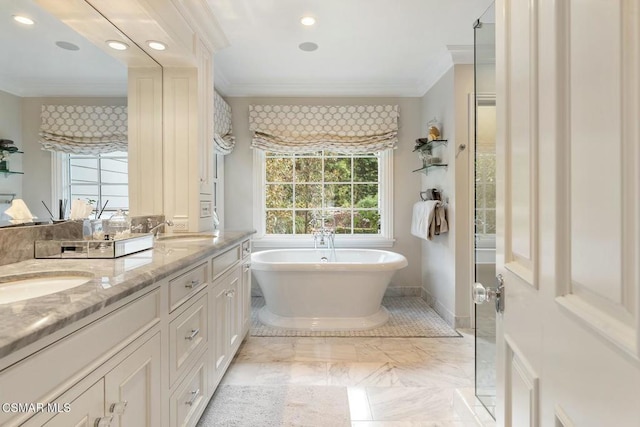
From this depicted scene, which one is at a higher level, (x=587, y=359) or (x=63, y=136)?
(x=63, y=136)

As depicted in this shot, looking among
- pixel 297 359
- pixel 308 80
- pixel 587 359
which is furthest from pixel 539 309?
pixel 308 80

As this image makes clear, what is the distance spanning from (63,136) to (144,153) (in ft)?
2.26

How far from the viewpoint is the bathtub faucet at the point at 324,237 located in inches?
153

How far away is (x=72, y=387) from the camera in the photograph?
2.54 feet

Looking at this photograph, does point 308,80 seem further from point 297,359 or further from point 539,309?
point 539,309

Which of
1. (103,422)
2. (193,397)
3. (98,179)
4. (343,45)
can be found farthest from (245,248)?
(343,45)

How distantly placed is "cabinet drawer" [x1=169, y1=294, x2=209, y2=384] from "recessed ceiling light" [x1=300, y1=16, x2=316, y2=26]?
2017 mm

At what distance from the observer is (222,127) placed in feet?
11.6

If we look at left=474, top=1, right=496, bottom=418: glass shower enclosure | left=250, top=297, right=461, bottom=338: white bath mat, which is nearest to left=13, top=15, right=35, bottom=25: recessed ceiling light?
left=474, top=1, right=496, bottom=418: glass shower enclosure

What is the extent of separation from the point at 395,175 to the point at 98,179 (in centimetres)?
301

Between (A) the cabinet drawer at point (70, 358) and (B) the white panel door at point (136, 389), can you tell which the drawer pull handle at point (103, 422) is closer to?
(B) the white panel door at point (136, 389)

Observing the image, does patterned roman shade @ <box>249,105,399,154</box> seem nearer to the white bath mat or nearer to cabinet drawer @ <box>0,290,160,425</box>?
the white bath mat

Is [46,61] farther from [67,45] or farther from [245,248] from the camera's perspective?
[245,248]

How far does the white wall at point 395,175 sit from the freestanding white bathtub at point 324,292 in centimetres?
95
